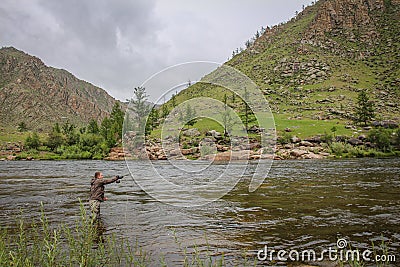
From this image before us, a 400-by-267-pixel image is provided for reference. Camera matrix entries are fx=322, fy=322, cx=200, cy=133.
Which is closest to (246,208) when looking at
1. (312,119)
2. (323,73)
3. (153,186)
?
(153,186)

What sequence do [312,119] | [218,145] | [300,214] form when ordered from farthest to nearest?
1. [312,119]
2. [218,145]
3. [300,214]

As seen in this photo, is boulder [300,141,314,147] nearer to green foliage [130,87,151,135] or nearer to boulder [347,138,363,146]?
boulder [347,138,363,146]

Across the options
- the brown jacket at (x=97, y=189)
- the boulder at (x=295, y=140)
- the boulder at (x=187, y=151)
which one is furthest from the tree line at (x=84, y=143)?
the brown jacket at (x=97, y=189)

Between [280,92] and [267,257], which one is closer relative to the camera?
[267,257]

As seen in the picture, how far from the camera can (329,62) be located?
131 metres

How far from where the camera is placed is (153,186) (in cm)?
2280

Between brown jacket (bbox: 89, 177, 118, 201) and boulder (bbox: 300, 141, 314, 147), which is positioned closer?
brown jacket (bbox: 89, 177, 118, 201)

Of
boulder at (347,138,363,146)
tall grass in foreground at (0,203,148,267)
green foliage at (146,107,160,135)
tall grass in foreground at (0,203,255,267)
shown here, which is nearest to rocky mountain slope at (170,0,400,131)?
green foliage at (146,107,160,135)

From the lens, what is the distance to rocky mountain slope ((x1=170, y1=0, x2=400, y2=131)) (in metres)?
96.9

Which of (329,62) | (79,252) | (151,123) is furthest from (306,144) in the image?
(329,62)

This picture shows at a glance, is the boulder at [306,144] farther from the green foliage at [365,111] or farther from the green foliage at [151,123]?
the green foliage at [151,123]

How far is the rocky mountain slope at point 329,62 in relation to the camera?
96938mm

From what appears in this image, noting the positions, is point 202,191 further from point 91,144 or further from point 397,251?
point 91,144

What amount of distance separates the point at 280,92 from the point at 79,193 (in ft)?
343
